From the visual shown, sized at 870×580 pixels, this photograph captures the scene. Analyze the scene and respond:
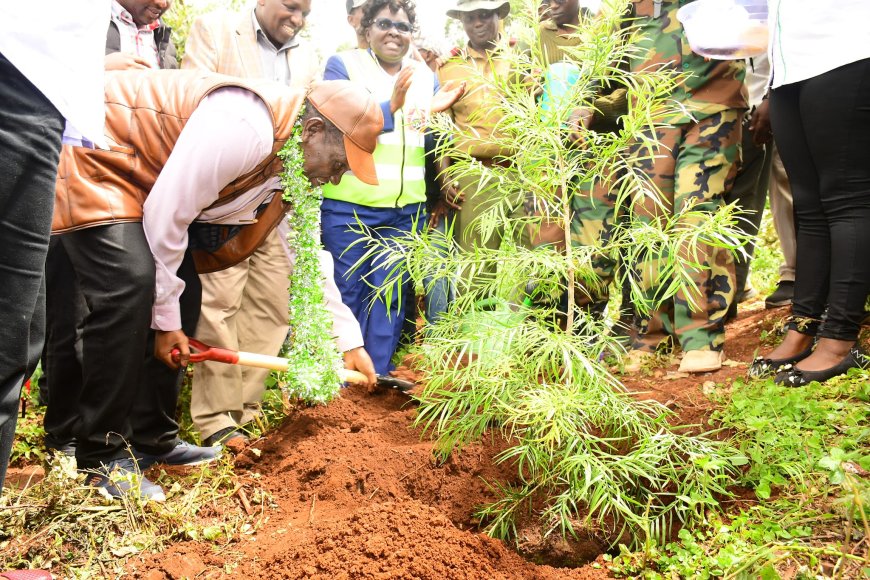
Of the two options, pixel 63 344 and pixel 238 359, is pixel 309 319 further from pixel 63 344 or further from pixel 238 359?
pixel 63 344

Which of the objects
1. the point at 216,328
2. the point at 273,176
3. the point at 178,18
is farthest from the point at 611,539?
the point at 178,18

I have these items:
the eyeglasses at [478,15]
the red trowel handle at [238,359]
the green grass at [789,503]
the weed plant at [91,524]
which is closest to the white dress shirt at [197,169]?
the red trowel handle at [238,359]

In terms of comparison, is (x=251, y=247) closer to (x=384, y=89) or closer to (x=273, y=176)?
(x=273, y=176)

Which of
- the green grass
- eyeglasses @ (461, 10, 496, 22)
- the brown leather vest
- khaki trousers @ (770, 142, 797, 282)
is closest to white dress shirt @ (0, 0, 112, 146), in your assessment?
the brown leather vest

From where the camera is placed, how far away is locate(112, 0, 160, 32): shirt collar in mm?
3946

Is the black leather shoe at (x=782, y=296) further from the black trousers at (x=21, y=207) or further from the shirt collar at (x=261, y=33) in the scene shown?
the black trousers at (x=21, y=207)

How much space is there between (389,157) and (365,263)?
639 mm

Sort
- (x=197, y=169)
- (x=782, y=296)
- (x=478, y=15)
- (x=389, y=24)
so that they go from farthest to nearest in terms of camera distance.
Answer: (x=478, y=15)
(x=782, y=296)
(x=389, y=24)
(x=197, y=169)

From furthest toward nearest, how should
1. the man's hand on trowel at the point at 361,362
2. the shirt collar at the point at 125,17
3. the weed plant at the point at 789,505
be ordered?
the shirt collar at the point at 125,17, the man's hand on trowel at the point at 361,362, the weed plant at the point at 789,505

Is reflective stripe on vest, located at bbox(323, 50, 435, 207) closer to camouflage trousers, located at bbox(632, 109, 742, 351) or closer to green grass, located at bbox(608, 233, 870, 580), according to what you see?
camouflage trousers, located at bbox(632, 109, 742, 351)

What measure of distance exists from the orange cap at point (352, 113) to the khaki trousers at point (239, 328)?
1177mm

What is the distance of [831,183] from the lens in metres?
3.05

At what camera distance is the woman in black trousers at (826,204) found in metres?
2.94

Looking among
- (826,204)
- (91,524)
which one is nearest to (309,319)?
(91,524)
